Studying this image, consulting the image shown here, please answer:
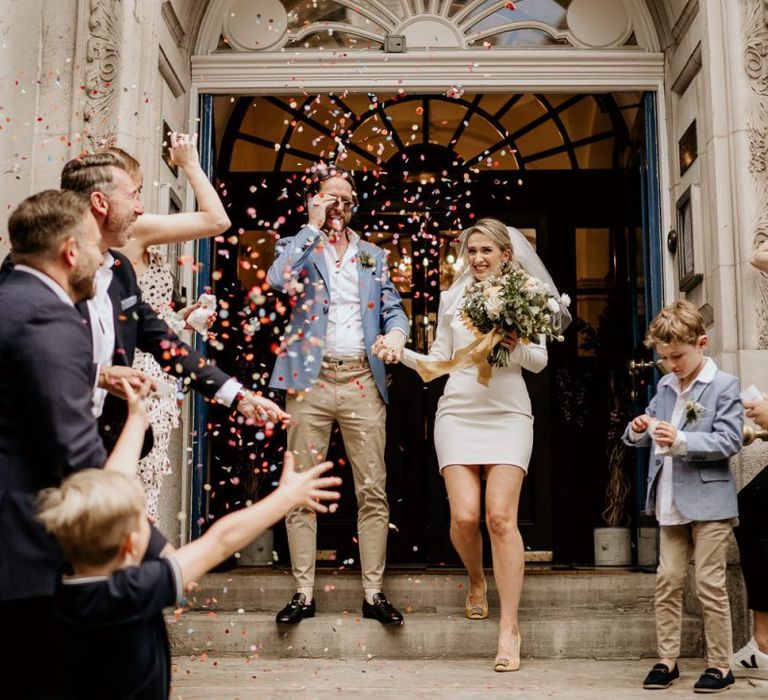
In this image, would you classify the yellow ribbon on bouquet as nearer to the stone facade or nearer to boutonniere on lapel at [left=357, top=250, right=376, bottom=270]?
boutonniere on lapel at [left=357, top=250, right=376, bottom=270]

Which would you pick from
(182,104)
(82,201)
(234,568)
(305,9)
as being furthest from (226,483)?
(82,201)

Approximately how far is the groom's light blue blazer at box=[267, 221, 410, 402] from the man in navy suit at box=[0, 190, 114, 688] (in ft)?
9.73

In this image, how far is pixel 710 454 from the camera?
473cm

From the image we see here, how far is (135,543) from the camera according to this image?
243 cm

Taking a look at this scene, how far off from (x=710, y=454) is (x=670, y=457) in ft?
1.04

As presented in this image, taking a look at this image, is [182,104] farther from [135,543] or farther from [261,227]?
[135,543]

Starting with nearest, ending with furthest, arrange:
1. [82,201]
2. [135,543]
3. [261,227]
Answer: [135,543] → [82,201] → [261,227]

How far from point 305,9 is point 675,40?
2.49m

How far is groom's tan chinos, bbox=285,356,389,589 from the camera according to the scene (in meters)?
5.50

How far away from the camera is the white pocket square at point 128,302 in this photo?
A: 3.53 m

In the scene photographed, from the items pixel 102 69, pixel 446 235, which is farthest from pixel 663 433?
pixel 102 69

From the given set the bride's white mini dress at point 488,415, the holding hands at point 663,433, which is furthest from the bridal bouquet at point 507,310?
the holding hands at point 663,433

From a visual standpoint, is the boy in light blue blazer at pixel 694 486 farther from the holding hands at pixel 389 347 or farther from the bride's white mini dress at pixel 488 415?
the holding hands at pixel 389 347

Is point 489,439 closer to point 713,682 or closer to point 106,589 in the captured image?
Answer: point 713,682
